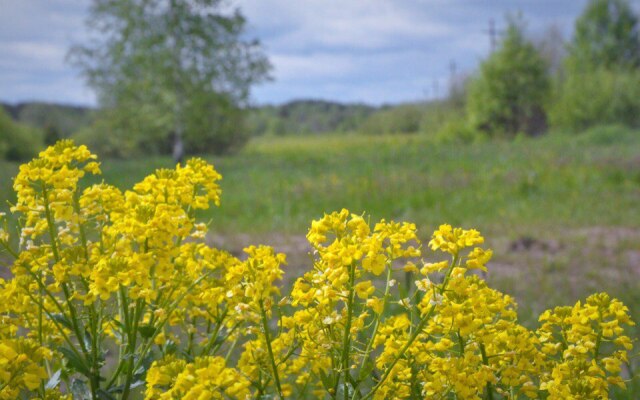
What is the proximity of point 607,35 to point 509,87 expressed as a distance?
1691 centimetres

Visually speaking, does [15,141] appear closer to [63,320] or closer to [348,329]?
[63,320]

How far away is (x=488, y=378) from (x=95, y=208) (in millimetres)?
1114

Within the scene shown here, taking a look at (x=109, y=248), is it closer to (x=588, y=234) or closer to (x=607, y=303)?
(x=607, y=303)

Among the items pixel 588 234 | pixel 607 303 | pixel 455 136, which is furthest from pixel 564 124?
pixel 607 303

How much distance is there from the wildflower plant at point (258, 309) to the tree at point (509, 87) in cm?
3206

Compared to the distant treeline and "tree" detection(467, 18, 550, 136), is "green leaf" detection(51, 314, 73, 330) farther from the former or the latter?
"tree" detection(467, 18, 550, 136)

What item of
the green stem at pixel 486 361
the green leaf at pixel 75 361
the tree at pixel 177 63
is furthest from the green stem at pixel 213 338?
the tree at pixel 177 63

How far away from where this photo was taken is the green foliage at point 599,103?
32.7 m

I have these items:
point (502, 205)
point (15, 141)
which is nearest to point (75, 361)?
point (502, 205)

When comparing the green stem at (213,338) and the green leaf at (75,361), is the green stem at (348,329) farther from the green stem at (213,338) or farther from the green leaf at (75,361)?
the green leaf at (75,361)

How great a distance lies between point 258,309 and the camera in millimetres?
1576

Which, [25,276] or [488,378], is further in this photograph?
[25,276]

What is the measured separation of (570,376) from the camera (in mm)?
1662

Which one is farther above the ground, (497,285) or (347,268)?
(347,268)
